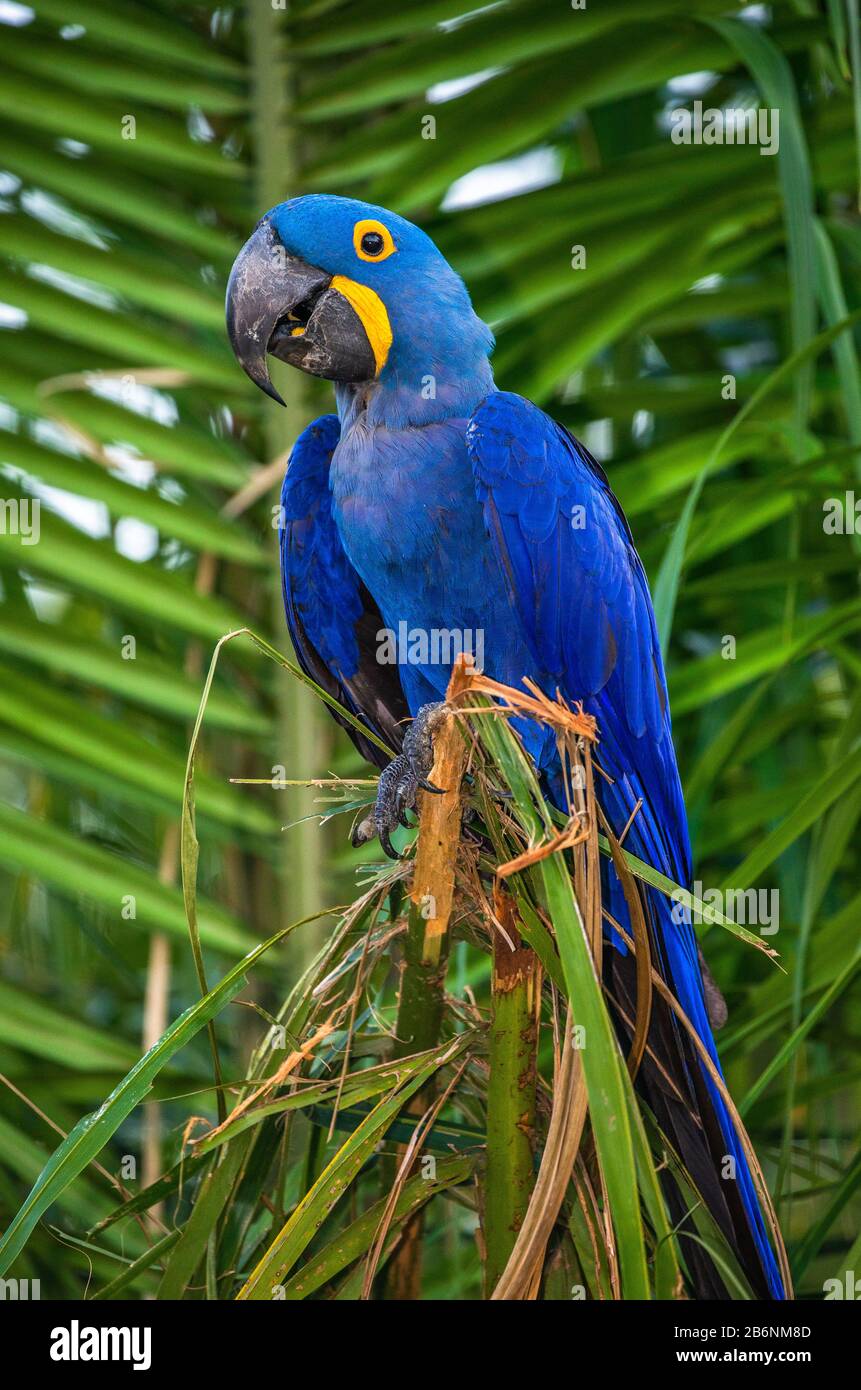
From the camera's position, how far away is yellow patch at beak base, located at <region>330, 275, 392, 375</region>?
1.54 meters

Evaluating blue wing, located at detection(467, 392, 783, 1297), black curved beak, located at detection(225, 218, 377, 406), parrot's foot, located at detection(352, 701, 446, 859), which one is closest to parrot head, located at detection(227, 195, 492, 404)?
black curved beak, located at detection(225, 218, 377, 406)

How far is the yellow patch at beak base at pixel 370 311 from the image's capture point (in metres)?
1.54

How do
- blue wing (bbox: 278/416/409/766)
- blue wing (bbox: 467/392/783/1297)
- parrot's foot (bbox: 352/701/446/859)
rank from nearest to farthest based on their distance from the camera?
parrot's foot (bbox: 352/701/446/859), blue wing (bbox: 467/392/783/1297), blue wing (bbox: 278/416/409/766)

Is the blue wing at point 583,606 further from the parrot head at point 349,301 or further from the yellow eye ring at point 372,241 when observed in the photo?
the yellow eye ring at point 372,241

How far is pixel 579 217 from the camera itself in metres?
1.68

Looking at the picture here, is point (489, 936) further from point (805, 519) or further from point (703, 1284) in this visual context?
point (805, 519)

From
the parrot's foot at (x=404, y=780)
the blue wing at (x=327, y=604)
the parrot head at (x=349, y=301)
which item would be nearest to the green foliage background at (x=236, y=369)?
the blue wing at (x=327, y=604)

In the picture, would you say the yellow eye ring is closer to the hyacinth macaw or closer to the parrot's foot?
the hyacinth macaw

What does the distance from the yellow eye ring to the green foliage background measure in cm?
21

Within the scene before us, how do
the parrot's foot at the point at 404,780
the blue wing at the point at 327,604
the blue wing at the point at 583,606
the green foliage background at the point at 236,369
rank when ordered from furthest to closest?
the blue wing at the point at 327,604 < the green foliage background at the point at 236,369 < the blue wing at the point at 583,606 < the parrot's foot at the point at 404,780

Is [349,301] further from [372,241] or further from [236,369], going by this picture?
[236,369]

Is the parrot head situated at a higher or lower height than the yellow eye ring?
lower

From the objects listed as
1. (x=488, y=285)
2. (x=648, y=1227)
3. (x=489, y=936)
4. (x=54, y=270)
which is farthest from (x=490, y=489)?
(x=648, y=1227)

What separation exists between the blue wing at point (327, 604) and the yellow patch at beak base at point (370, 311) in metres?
0.20
